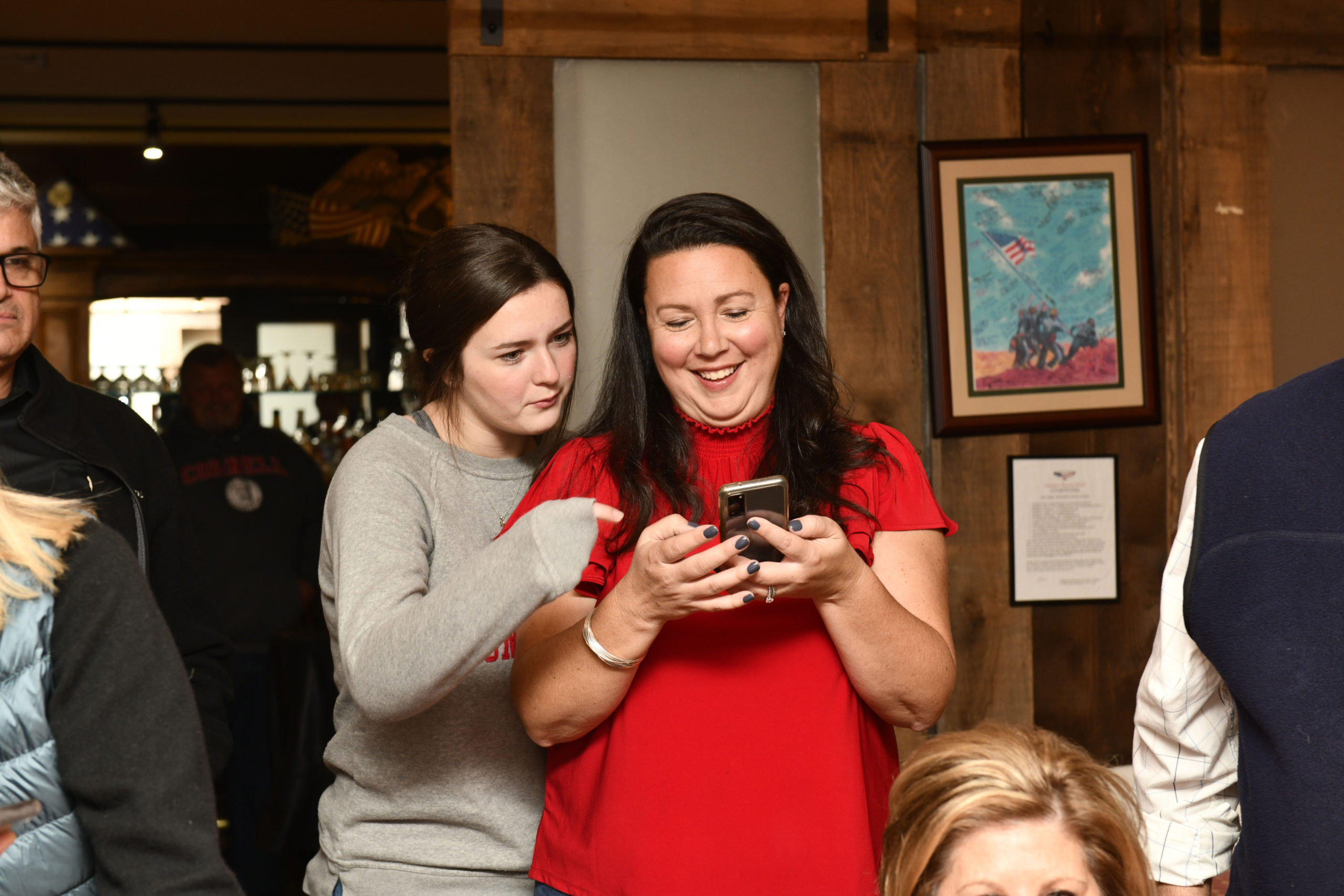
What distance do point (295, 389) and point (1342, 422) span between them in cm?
453

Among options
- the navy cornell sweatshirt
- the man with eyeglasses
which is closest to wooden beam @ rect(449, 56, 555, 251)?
the man with eyeglasses

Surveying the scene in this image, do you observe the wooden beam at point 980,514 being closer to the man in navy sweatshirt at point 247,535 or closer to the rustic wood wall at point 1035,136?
the rustic wood wall at point 1035,136

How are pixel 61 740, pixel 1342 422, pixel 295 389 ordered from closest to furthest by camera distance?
pixel 61 740, pixel 1342 422, pixel 295 389

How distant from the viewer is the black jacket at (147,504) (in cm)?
166

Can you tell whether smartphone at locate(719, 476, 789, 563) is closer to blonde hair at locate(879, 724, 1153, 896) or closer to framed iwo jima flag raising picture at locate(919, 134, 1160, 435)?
blonde hair at locate(879, 724, 1153, 896)

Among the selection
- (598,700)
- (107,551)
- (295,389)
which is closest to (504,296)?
(598,700)

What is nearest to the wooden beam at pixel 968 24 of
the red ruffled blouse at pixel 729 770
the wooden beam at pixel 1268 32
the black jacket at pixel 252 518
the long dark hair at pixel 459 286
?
the wooden beam at pixel 1268 32

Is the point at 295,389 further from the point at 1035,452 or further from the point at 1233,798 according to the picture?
the point at 1233,798

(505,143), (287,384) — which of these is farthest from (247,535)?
(505,143)

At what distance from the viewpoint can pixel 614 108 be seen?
8.50 feet

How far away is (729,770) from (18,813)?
742mm

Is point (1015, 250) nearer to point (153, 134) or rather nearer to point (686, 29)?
point (686, 29)

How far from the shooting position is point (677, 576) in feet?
4.30

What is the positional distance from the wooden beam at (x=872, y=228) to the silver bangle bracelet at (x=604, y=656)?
140cm
